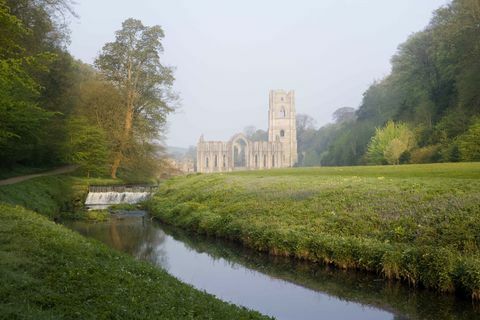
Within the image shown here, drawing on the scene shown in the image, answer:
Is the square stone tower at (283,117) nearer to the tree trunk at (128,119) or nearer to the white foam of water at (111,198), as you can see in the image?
the tree trunk at (128,119)

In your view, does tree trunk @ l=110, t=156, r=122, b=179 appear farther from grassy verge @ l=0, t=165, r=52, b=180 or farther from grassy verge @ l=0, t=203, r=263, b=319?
grassy verge @ l=0, t=203, r=263, b=319

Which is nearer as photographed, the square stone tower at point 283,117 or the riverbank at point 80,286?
the riverbank at point 80,286

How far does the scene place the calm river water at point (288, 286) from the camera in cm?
967

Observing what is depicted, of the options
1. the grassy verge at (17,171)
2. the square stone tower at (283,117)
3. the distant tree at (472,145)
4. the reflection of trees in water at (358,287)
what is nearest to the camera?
the reflection of trees in water at (358,287)

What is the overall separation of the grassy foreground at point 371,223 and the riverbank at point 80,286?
5.59 meters

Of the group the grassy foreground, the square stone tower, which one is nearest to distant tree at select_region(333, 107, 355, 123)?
the square stone tower

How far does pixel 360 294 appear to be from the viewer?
1083cm

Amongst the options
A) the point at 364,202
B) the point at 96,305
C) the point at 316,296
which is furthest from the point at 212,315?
the point at 364,202

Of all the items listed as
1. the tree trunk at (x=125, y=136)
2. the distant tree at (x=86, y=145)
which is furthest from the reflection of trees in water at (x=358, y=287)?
the tree trunk at (x=125, y=136)

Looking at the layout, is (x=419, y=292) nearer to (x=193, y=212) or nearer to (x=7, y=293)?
(x=7, y=293)

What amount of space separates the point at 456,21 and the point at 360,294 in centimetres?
3311

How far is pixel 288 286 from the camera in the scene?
462 inches

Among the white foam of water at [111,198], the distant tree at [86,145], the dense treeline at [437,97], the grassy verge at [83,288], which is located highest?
the dense treeline at [437,97]

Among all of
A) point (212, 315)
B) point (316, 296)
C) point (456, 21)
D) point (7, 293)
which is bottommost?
point (316, 296)
